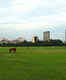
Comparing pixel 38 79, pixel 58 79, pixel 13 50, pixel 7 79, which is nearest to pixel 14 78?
pixel 7 79

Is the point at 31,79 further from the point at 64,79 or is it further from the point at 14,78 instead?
the point at 64,79

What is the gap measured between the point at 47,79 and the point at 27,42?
75.4 metres

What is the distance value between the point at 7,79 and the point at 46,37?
98.5m

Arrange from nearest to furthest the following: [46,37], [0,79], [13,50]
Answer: [0,79]
[13,50]
[46,37]

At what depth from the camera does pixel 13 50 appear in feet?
94.2

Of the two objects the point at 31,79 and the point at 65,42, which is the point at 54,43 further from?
the point at 31,79

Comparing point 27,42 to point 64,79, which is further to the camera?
point 27,42

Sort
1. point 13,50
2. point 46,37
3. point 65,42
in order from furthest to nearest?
point 46,37 → point 65,42 → point 13,50

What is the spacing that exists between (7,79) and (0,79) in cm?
31

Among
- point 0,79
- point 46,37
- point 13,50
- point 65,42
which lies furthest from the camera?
point 46,37

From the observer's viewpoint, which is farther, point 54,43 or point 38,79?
point 54,43

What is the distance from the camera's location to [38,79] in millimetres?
8492

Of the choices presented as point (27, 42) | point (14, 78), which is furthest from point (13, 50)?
point (27, 42)

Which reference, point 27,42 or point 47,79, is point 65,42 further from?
point 47,79
